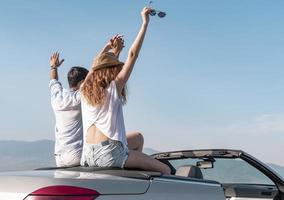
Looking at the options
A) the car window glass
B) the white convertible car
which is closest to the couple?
the white convertible car

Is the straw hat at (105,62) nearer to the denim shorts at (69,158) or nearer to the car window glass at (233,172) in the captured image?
the denim shorts at (69,158)

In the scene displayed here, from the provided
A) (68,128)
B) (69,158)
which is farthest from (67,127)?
(69,158)

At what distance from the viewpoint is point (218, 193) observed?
399 centimetres

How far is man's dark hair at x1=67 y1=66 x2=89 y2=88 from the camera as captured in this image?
19.1 ft

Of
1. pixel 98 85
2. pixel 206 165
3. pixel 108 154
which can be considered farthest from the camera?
pixel 206 165

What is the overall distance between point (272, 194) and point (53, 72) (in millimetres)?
2494

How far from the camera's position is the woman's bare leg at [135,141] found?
505 centimetres

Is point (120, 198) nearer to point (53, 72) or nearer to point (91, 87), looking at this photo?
point (91, 87)

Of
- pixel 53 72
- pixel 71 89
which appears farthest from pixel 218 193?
pixel 53 72

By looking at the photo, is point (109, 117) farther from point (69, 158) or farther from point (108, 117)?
point (69, 158)

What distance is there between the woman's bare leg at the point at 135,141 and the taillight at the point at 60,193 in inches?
75.3

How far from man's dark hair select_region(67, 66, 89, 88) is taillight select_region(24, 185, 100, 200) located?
2773 mm

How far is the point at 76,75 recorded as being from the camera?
5836 millimetres

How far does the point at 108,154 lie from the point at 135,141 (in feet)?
2.21
